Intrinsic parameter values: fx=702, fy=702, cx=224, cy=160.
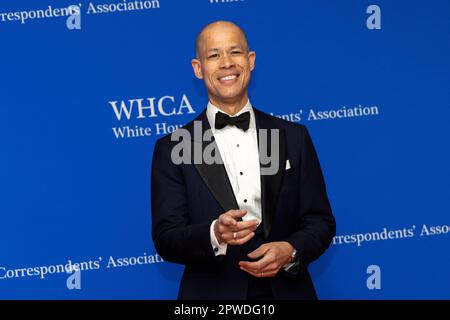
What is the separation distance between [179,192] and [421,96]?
1.63 metres

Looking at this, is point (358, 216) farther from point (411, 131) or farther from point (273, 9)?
point (273, 9)

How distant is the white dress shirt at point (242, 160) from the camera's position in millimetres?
2680

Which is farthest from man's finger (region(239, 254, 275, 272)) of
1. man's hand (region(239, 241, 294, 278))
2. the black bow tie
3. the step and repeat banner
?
the step and repeat banner

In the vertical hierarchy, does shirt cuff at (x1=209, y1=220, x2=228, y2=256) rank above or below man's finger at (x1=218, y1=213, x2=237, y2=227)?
below

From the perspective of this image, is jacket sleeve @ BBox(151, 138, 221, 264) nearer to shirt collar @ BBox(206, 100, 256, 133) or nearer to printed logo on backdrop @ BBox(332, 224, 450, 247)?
shirt collar @ BBox(206, 100, 256, 133)

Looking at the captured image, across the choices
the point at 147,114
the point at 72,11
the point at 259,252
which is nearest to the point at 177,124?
the point at 147,114

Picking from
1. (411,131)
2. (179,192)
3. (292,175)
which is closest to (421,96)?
(411,131)

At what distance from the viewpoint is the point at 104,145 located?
3.61m

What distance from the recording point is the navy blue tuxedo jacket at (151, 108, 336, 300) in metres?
2.61

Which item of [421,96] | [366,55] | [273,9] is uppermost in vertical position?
[273,9]

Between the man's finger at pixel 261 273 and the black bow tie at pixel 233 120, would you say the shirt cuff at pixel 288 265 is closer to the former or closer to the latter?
the man's finger at pixel 261 273

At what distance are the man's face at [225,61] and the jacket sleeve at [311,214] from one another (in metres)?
0.33

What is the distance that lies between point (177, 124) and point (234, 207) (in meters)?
1.11

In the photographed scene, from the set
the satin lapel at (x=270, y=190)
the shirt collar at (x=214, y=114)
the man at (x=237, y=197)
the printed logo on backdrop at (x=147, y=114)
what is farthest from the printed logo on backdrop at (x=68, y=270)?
the satin lapel at (x=270, y=190)
